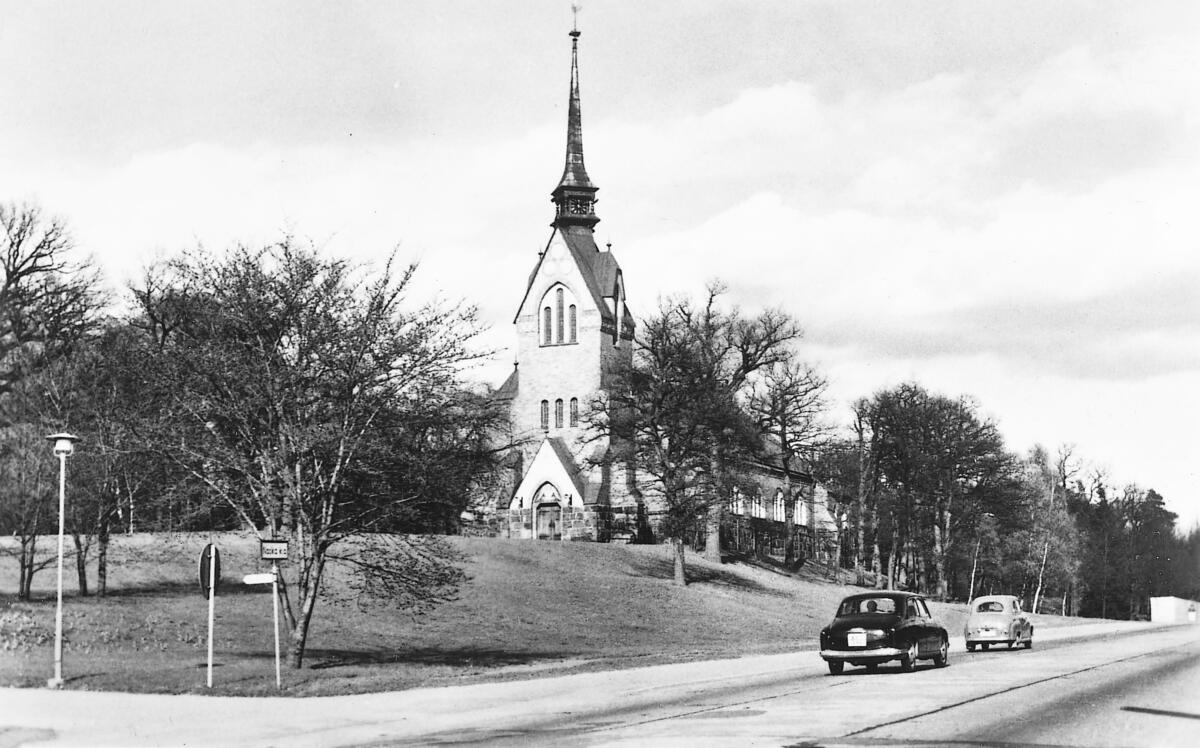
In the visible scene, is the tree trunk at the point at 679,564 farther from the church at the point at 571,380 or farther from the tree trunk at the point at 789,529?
the tree trunk at the point at 789,529

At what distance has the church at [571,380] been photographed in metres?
70.4

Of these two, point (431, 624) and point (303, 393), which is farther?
point (431, 624)

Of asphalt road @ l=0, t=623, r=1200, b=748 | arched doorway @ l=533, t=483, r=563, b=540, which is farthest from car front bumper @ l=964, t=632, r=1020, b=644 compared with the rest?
arched doorway @ l=533, t=483, r=563, b=540

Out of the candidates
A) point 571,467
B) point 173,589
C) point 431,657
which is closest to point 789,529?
point 571,467

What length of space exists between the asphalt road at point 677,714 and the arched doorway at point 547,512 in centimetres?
4792

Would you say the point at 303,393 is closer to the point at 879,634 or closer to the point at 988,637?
the point at 879,634

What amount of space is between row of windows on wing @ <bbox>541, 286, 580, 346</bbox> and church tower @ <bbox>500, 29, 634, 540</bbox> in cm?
6

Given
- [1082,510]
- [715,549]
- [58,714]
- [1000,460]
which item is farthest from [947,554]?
[58,714]

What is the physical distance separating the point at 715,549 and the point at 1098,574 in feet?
174

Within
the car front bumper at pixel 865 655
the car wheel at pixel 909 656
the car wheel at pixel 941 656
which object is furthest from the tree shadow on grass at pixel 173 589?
the car wheel at pixel 909 656

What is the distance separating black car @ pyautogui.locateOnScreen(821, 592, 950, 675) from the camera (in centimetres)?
2350

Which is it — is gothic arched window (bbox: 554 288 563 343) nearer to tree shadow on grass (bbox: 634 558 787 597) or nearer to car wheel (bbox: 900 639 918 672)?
tree shadow on grass (bbox: 634 558 787 597)

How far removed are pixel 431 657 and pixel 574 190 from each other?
51.6 meters

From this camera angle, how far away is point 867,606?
81.1 feet
